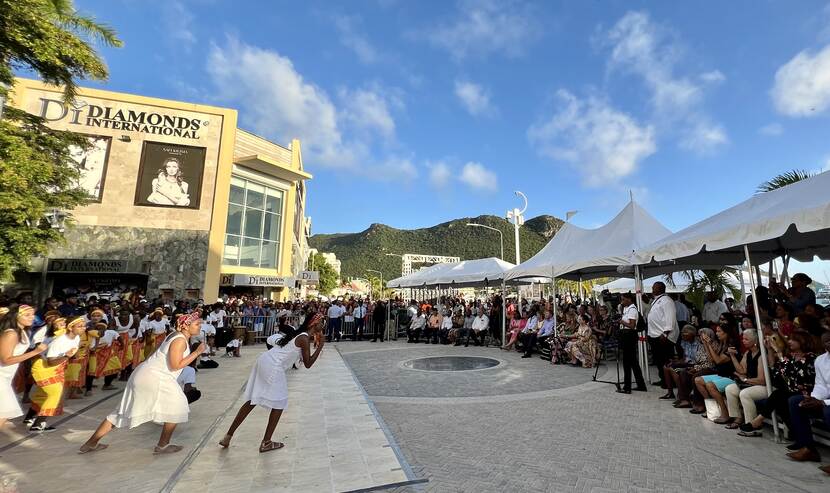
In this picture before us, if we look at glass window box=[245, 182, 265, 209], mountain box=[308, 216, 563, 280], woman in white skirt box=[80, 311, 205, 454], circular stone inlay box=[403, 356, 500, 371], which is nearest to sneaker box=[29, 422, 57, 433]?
woman in white skirt box=[80, 311, 205, 454]

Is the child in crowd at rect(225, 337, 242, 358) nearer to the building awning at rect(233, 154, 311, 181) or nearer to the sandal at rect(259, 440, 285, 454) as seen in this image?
the sandal at rect(259, 440, 285, 454)

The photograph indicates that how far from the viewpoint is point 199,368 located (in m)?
9.34

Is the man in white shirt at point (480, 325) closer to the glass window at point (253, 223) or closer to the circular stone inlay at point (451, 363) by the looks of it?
the circular stone inlay at point (451, 363)

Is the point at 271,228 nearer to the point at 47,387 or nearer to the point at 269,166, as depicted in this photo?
the point at 269,166

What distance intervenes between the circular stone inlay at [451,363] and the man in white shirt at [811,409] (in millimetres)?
5929

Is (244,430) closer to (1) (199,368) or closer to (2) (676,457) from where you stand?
(2) (676,457)

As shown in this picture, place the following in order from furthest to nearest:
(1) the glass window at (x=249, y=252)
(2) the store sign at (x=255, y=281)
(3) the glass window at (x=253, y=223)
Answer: (3) the glass window at (x=253, y=223) < (1) the glass window at (x=249, y=252) < (2) the store sign at (x=255, y=281)

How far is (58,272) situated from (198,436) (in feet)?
70.5

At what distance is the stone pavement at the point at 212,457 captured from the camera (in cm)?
325

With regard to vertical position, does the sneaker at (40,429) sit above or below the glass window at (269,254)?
below

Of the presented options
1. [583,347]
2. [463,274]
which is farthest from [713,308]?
[463,274]

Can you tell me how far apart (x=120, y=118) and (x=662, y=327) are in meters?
27.1

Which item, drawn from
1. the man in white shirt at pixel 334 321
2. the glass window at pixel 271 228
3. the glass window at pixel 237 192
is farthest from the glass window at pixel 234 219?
the man in white shirt at pixel 334 321

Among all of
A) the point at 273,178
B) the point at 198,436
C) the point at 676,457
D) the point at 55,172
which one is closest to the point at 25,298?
the point at 198,436
